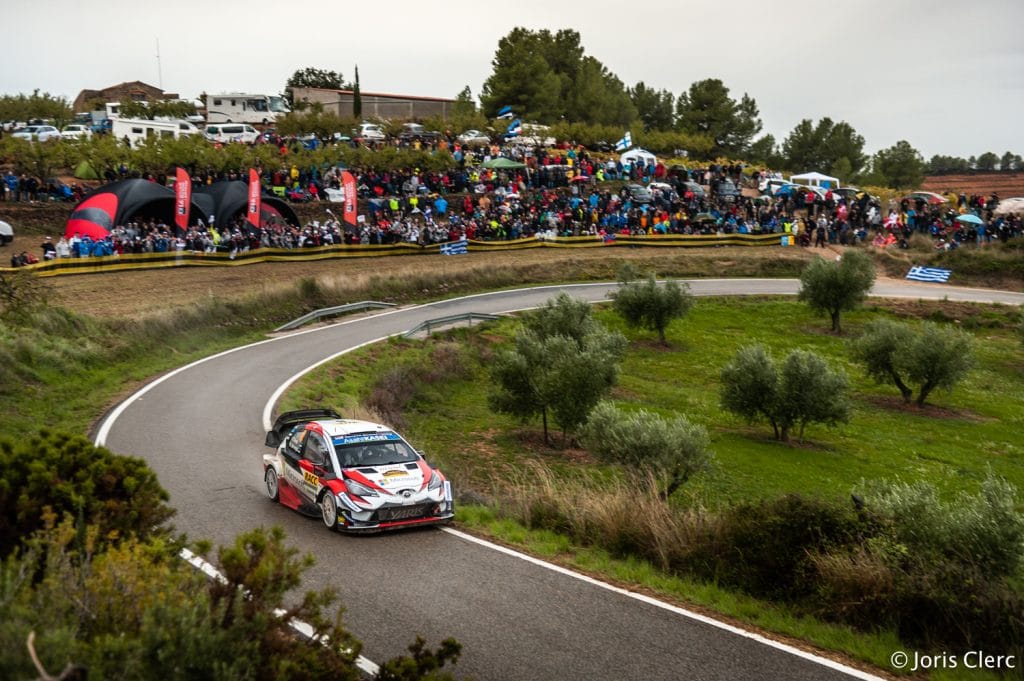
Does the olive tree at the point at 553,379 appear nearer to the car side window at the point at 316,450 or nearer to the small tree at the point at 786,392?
the small tree at the point at 786,392

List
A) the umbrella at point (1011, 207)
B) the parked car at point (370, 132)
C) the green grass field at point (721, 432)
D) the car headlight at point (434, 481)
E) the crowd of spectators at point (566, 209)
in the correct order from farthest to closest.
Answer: the parked car at point (370, 132)
the umbrella at point (1011, 207)
the crowd of spectators at point (566, 209)
the car headlight at point (434, 481)
the green grass field at point (721, 432)

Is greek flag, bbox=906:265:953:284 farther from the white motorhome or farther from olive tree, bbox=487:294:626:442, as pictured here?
the white motorhome

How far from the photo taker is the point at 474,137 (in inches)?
2876

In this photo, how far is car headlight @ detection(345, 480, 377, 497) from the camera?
14141mm

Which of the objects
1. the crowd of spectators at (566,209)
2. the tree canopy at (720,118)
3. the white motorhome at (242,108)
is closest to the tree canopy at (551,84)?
the tree canopy at (720,118)

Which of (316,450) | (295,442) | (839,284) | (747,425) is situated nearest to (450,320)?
(747,425)

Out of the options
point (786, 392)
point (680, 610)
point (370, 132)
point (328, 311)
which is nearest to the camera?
point (680, 610)

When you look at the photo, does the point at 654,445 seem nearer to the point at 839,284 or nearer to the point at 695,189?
the point at 839,284

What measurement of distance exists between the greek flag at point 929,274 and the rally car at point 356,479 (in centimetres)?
4587

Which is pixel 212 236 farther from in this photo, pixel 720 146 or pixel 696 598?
pixel 720 146

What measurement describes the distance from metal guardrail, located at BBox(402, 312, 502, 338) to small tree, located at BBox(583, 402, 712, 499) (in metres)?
14.8

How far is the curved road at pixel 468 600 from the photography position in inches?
376

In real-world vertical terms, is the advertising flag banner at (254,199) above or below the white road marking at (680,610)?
above

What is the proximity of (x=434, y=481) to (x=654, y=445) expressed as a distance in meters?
7.35
